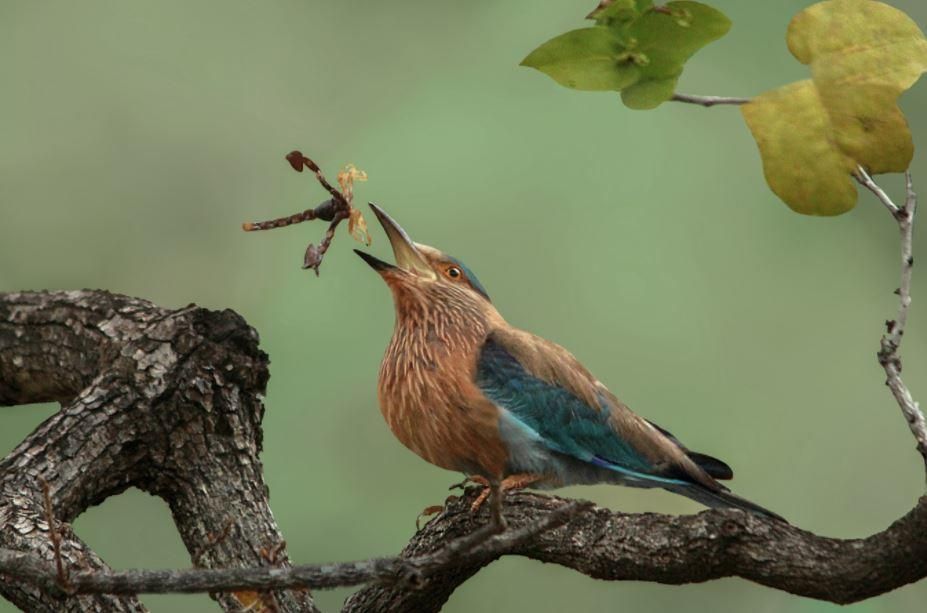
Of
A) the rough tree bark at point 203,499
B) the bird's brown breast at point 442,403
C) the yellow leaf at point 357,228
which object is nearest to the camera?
the rough tree bark at point 203,499

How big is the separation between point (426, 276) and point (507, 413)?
33 cm

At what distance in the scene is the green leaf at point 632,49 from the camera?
1.47 metres

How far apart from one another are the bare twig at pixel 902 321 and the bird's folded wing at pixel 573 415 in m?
0.59

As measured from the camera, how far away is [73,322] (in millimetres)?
2670

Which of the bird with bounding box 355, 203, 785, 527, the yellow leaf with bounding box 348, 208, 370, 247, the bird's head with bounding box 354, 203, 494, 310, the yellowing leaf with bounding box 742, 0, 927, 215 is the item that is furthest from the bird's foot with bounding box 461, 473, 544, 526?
the yellowing leaf with bounding box 742, 0, 927, 215

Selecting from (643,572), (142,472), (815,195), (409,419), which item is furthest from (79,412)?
(815,195)

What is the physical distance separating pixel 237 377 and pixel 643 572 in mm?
880

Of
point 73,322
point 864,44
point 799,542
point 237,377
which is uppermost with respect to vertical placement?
point 73,322

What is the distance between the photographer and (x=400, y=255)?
7.54 ft

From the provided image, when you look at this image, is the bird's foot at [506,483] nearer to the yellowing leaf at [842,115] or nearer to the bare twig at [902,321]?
the bare twig at [902,321]

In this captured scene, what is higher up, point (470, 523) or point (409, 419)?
point (409, 419)

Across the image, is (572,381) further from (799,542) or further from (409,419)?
(799,542)

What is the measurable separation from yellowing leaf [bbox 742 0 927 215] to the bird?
0.74 meters

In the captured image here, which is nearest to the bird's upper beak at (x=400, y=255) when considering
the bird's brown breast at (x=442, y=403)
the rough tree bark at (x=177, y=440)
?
the bird's brown breast at (x=442, y=403)
